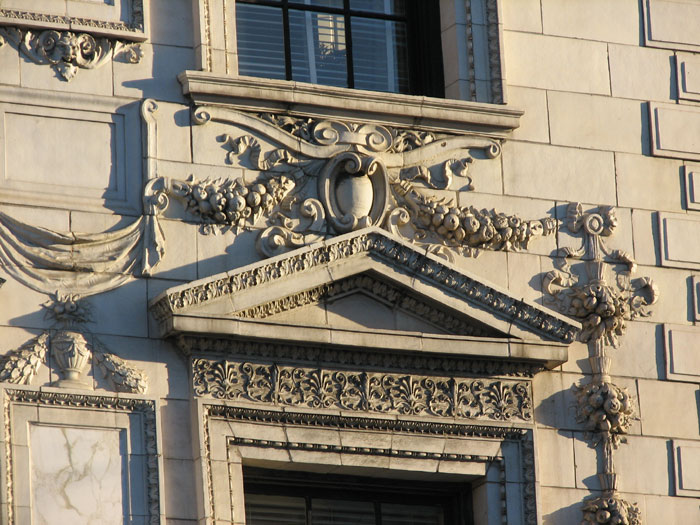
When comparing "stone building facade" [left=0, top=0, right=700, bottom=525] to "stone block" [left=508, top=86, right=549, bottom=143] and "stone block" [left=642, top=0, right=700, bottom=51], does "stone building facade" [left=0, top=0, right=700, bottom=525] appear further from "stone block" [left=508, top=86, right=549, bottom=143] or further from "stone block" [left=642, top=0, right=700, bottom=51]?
"stone block" [left=642, top=0, right=700, bottom=51]

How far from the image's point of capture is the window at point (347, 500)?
1628 centimetres

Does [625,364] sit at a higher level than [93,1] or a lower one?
lower

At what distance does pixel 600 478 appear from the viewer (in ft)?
55.2

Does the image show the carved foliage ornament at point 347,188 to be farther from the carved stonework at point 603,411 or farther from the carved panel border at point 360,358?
the carved stonework at point 603,411

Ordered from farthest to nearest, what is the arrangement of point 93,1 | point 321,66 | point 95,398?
1. point 321,66
2. point 93,1
3. point 95,398

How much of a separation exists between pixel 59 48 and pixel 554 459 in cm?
511

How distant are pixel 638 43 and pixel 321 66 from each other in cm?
285

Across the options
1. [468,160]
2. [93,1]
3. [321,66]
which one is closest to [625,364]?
[468,160]

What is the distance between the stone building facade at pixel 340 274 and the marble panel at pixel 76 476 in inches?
0.7

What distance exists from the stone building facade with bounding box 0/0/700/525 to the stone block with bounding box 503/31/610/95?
0.08ft

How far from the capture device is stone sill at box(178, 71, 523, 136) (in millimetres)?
16641

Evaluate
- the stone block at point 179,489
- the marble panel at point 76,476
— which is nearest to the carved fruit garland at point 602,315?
the stone block at point 179,489

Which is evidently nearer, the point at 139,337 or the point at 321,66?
the point at 139,337

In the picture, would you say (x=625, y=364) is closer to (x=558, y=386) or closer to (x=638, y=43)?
(x=558, y=386)
